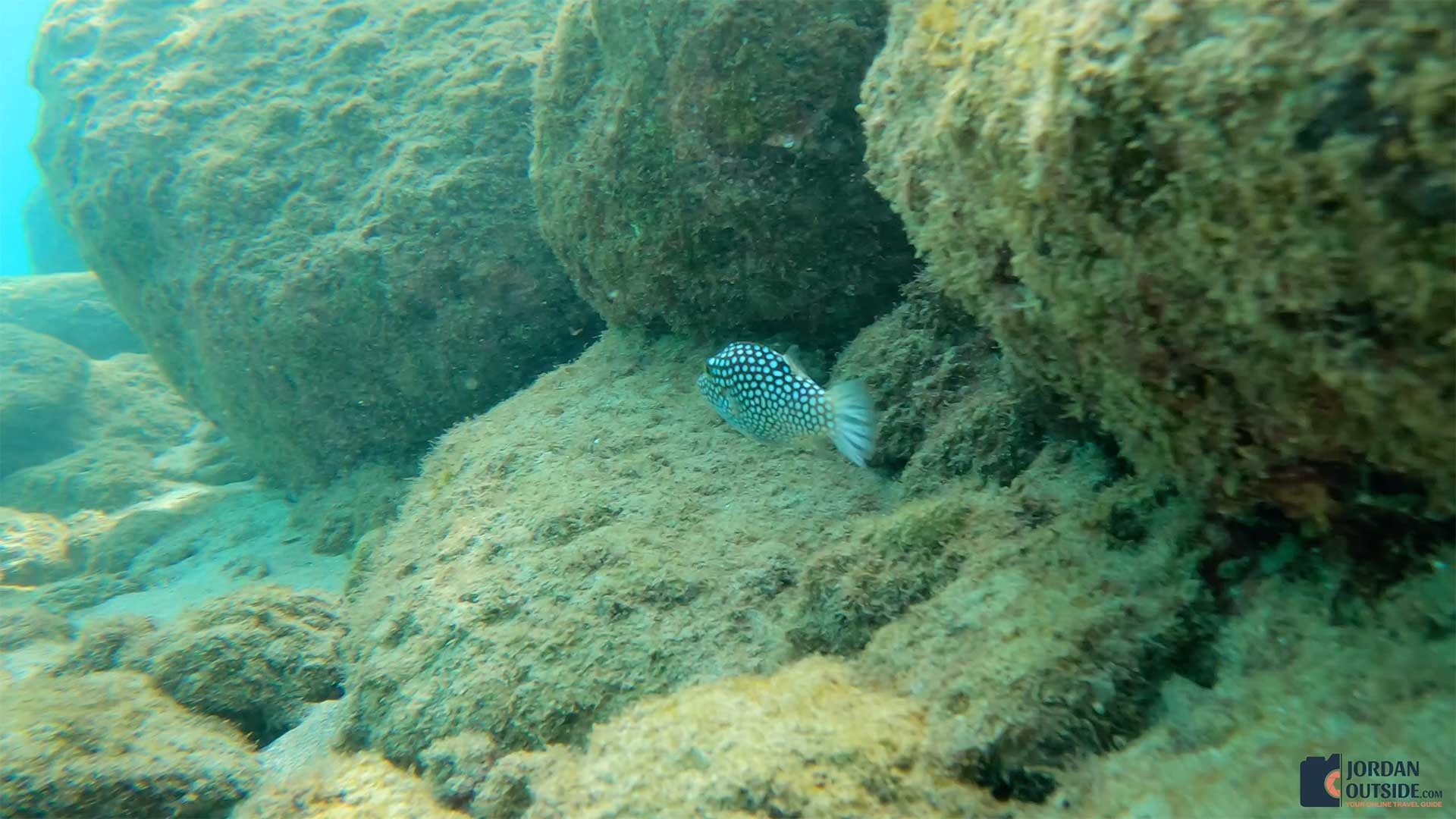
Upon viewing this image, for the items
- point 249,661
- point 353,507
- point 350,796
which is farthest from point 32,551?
point 350,796

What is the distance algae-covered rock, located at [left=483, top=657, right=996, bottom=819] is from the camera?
1.96 meters

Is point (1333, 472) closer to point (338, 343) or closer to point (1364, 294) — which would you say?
point (1364, 294)

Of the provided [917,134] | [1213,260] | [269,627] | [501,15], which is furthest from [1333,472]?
[501,15]

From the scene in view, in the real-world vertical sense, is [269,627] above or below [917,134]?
below

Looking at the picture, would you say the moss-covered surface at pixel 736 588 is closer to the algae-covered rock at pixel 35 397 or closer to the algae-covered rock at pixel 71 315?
the algae-covered rock at pixel 35 397

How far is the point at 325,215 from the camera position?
8305mm

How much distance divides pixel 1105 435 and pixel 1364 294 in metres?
1.46

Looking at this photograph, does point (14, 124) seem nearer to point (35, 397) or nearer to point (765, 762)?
point (35, 397)

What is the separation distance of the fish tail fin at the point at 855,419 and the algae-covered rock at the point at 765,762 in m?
1.15

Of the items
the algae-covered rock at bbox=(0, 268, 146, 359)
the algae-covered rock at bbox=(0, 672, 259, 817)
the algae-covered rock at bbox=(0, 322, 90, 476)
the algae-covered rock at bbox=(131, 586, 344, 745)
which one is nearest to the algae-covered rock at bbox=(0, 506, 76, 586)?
the algae-covered rock at bbox=(0, 322, 90, 476)

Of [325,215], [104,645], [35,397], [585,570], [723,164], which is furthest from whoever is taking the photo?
[35,397]

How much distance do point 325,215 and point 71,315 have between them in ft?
48.6

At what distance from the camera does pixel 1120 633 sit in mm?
2166

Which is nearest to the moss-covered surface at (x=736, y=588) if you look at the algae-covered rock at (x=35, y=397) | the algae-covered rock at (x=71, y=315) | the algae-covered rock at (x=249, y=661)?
the algae-covered rock at (x=249, y=661)
